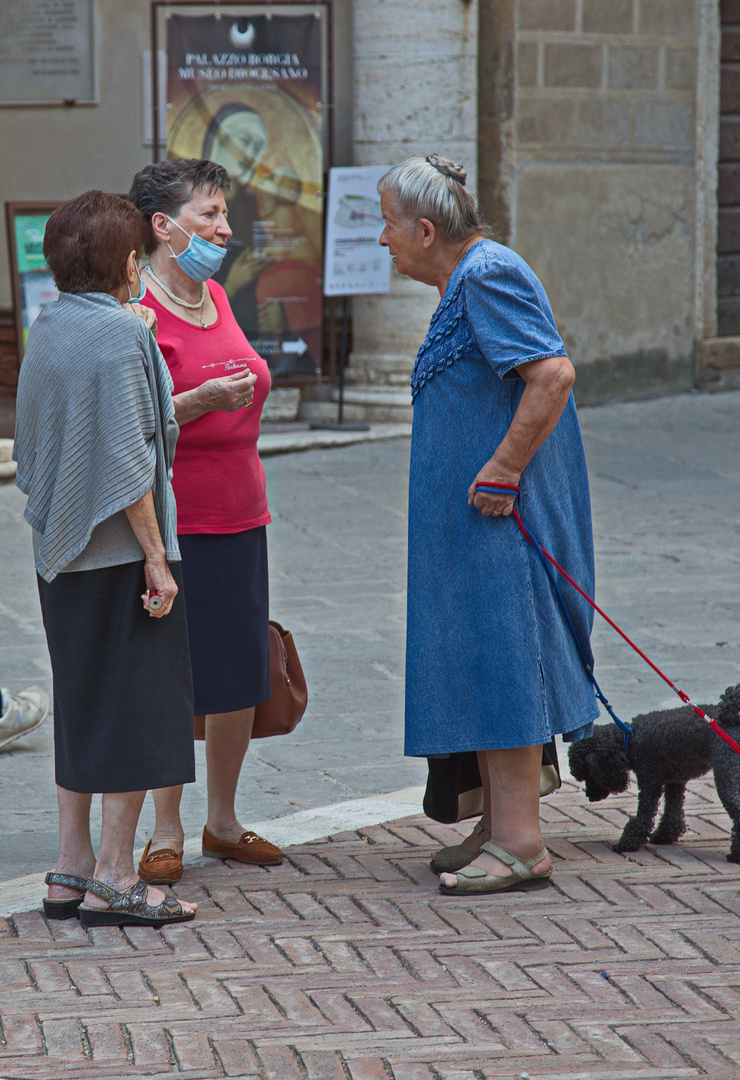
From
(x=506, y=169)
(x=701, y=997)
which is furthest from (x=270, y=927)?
(x=506, y=169)

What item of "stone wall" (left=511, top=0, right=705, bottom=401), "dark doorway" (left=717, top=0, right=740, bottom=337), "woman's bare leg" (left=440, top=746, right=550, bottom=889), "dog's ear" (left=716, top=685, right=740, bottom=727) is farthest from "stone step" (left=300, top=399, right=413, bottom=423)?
"woman's bare leg" (left=440, top=746, right=550, bottom=889)

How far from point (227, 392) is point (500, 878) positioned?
1348mm

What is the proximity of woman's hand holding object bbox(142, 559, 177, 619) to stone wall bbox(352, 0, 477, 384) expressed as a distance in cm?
830

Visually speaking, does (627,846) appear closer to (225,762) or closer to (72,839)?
(225,762)

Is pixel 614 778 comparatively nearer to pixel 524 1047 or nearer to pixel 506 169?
pixel 524 1047

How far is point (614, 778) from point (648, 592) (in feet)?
11.2

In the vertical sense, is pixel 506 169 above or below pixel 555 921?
above

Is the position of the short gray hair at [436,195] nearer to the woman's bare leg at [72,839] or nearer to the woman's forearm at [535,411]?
the woman's forearm at [535,411]

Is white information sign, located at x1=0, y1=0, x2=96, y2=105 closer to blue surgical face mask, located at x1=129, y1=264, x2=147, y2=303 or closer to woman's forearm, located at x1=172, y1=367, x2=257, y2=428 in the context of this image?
blue surgical face mask, located at x1=129, y1=264, x2=147, y2=303

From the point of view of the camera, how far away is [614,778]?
12.7 feet

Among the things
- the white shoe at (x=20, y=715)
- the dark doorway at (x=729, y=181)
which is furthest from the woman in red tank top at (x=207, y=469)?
the dark doorway at (x=729, y=181)

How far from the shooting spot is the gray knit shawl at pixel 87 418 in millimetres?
3154

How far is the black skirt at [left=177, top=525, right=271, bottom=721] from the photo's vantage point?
3727 mm

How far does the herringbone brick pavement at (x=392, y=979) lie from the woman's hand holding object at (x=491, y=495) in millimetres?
Answer: 943
